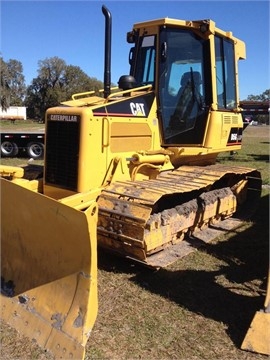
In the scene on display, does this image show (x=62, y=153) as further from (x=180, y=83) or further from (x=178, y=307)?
(x=178, y=307)

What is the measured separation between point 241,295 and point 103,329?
150cm

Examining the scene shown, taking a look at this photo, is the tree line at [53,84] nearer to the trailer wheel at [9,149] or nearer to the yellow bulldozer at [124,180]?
the trailer wheel at [9,149]

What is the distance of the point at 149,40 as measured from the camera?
6.06 meters

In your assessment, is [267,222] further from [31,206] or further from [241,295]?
[31,206]

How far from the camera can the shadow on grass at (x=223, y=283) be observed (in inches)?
157

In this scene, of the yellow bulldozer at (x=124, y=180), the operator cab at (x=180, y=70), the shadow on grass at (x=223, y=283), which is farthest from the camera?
the operator cab at (x=180, y=70)

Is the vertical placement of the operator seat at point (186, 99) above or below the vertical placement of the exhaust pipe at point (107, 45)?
below

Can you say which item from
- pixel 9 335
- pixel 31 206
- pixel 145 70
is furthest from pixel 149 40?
pixel 9 335

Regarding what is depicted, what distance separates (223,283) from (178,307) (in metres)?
0.75

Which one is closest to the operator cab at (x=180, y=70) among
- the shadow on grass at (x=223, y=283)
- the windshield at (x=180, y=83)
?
the windshield at (x=180, y=83)

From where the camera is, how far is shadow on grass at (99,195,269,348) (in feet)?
13.1

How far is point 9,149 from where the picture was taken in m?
15.6

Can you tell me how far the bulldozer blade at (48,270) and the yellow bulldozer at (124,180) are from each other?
10 mm

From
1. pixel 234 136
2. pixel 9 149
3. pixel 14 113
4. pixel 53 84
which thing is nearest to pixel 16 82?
pixel 53 84
